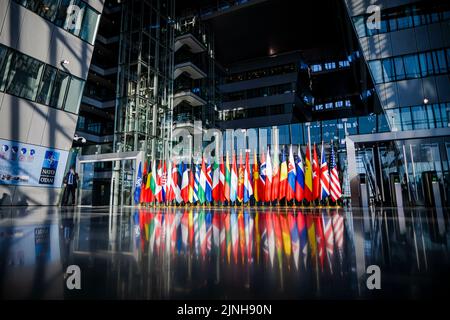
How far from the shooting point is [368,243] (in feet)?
7.04

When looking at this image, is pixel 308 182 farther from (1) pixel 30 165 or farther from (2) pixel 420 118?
(1) pixel 30 165

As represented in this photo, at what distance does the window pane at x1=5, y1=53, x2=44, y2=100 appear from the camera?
10938mm

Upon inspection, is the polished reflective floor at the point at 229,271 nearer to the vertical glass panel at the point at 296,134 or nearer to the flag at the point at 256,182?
the flag at the point at 256,182

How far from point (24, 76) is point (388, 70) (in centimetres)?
2022

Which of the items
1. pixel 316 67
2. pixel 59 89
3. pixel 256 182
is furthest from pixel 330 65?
pixel 59 89

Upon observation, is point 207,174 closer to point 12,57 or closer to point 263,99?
point 12,57

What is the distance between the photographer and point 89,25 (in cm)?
1416

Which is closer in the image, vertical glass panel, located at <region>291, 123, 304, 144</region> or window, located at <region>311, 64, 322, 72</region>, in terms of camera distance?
vertical glass panel, located at <region>291, 123, 304, 144</region>

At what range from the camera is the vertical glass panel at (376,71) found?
1756cm

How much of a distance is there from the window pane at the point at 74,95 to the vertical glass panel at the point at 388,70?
1834 centimetres

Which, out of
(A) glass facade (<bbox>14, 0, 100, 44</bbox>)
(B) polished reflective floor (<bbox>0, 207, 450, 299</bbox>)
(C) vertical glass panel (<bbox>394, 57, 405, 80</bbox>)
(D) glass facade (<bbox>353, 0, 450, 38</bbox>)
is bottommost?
(B) polished reflective floor (<bbox>0, 207, 450, 299</bbox>)

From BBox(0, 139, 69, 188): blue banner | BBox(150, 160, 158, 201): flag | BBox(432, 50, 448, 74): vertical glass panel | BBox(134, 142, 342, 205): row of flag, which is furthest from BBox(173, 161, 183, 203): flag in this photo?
BBox(432, 50, 448, 74): vertical glass panel

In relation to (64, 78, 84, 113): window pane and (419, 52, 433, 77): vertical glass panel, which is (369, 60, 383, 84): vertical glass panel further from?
(64, 78, 84, 113): window pane

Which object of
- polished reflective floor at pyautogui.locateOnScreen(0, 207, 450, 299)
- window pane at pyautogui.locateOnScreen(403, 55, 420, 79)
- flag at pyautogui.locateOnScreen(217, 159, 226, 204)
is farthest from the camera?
window pane at pyautogui.locateOnScreen(403, 55, 420, 79)
